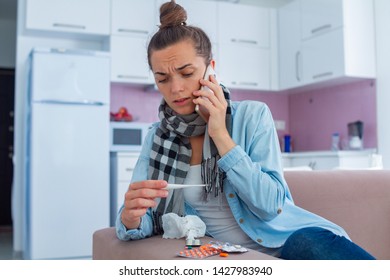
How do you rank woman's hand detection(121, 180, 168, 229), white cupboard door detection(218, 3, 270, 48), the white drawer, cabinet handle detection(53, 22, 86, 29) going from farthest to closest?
white cupboard door detection(218, 3, 270, 48)
cabinet handle detection(53, 22, 86, 29)
the white drawer
woman's hand detection(121, 180, 168, 229)

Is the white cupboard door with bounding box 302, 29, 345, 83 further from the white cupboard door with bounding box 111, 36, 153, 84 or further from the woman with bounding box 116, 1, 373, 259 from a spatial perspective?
the woman with bounding box 116, 1, 373, 259

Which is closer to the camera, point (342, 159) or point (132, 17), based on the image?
point (342, 159)

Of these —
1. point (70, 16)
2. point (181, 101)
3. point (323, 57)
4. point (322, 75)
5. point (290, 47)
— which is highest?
point (70, 16)

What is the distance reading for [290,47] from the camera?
4.45m

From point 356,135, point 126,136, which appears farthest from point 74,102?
point 356,135

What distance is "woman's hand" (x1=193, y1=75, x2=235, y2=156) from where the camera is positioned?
3.58ft

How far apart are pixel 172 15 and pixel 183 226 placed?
57 centimetres

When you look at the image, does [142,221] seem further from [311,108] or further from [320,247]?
[311,108]

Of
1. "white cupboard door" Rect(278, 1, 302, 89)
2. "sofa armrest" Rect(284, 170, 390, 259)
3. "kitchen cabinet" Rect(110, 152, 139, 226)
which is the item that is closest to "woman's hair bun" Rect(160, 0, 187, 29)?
"sofa armrest" Rect(284, 170, 390, 259)

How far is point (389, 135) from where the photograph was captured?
3.66 meters

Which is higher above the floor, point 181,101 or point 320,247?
point 181,101

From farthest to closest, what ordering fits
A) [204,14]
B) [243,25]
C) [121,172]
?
1. [243,25]
2. [204,14]
3. [121,172]

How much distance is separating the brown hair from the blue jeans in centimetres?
54
